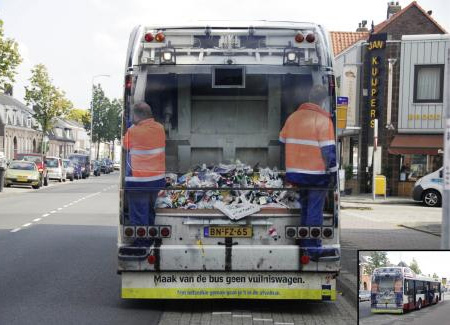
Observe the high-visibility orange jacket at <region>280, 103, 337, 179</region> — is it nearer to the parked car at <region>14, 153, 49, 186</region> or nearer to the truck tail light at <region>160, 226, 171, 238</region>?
the truck tail light at <region>160, 226, 171, 238</region>

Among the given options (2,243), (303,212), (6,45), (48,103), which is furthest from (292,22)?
(48,103)

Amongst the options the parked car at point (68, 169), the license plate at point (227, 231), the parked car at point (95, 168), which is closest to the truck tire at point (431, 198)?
the license plate at point (227, 231)

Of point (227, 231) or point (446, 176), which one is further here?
point (446, 176)

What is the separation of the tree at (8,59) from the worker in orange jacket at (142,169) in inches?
1064

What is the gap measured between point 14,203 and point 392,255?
25.3 metres

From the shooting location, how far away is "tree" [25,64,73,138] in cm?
6831

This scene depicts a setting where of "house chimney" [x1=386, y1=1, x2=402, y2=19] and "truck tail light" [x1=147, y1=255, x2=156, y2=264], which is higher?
"house chimney" [x1=386, y1=1, x2=402, y2=19]

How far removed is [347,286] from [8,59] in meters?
27.2

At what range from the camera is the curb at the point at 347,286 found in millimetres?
8135

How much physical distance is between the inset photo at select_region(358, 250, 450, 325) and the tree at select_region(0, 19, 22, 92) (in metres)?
31.5

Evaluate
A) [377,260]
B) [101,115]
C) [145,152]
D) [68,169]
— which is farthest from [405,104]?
[101,115]

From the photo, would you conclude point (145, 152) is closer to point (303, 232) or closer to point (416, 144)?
point (303, 232)

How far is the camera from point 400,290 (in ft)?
9.44

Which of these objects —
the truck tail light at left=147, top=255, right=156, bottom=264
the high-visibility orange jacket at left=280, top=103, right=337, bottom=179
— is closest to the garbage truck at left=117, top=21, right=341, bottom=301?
the truck tail light at left=147, top=255, right=156, bottom=264
